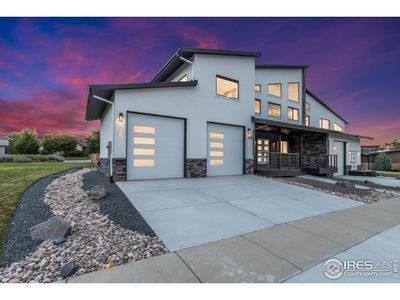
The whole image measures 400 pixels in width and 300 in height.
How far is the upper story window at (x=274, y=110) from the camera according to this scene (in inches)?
558

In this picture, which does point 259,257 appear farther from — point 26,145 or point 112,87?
point 26,145

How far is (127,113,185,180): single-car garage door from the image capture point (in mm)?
7766

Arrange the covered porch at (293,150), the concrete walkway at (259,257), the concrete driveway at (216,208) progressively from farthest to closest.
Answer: the covered porch at (293,150)
the concrete driveway at (216,208)
the concrete walkway at (259,257)

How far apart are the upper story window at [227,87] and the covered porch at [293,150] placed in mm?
1984

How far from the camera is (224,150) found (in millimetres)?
10188

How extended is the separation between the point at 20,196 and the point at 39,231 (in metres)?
3.22

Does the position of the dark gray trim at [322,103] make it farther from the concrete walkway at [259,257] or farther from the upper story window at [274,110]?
the concrete walkway at [259,257]

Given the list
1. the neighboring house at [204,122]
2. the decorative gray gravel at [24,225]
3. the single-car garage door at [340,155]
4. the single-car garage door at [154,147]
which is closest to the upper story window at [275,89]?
the neighboring house at [204,122]

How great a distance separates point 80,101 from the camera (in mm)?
16219

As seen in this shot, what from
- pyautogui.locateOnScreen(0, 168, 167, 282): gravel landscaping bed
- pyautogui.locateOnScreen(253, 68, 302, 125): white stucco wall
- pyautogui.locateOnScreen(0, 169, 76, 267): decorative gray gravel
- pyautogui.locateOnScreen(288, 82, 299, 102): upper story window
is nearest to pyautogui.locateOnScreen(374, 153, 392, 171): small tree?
Result: pyautogui.locateOnScreen(253, 68, 302, 125): white stucco wall

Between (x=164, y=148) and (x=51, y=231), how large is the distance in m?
5.69
